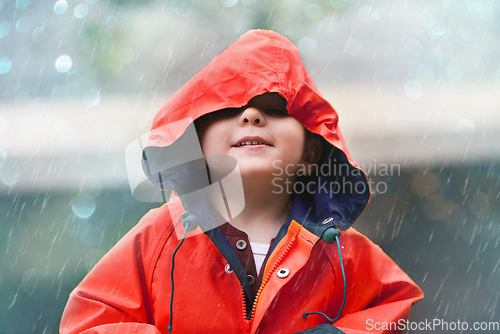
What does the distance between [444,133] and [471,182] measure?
248mm

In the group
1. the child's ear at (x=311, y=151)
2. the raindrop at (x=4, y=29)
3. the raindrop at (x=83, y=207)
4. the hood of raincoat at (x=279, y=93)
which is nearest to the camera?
the hood of raincoat at (x=279, y=93)

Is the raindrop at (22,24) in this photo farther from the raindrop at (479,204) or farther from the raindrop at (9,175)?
the raindrop at (479,204)

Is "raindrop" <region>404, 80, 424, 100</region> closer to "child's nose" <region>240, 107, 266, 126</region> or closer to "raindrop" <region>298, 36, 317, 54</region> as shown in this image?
"raindrop" <region>298, 36, 317, 54</region>

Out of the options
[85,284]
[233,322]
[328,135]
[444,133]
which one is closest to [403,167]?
[444,133]

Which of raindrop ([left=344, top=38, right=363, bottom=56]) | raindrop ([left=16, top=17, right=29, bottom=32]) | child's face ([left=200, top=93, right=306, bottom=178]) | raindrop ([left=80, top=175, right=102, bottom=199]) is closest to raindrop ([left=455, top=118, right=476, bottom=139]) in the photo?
raindrop ([left=344, top=38, right=363, bottom=56])

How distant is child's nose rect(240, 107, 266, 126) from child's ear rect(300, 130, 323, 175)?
18 centimetres

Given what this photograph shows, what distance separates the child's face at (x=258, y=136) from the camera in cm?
113

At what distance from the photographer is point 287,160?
1.18 metres

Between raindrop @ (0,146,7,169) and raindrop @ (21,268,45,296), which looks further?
raindrop @ (0,146,7,169)

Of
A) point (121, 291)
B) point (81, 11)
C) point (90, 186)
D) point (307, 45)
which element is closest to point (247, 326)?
point (121, 291)

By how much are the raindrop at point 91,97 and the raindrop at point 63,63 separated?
0.15 meters

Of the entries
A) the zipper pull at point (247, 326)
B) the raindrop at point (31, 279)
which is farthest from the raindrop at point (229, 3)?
the zipper pull at point (247, 326)

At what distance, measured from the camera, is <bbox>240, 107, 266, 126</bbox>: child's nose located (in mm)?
1134

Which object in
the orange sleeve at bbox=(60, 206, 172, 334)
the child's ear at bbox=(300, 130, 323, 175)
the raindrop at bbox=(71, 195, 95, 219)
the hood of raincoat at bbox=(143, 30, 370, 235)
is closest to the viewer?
the orange sleeve at bbox=(60, 206, 172, 334)
